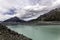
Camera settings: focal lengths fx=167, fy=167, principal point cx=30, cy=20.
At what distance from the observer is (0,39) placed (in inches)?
816

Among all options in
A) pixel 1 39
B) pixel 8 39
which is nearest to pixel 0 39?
pixel 1 39

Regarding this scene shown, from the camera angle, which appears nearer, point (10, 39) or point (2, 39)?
point (2, 39)

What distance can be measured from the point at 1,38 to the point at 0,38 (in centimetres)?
13

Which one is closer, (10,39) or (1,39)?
(1,39)

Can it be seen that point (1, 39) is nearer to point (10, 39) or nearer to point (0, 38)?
point (0, 38)

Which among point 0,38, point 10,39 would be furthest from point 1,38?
point 10,39

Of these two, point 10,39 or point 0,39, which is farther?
point 10,39

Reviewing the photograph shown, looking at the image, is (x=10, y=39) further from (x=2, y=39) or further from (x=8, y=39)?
(x=2, y=39)

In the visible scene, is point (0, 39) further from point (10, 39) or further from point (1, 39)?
point (10, 39)

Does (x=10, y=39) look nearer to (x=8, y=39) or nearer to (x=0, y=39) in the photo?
(x=8, y=39)

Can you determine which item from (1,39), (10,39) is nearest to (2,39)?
(1,39)

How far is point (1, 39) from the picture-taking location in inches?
819

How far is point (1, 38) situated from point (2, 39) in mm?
487

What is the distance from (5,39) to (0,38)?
0.65m
